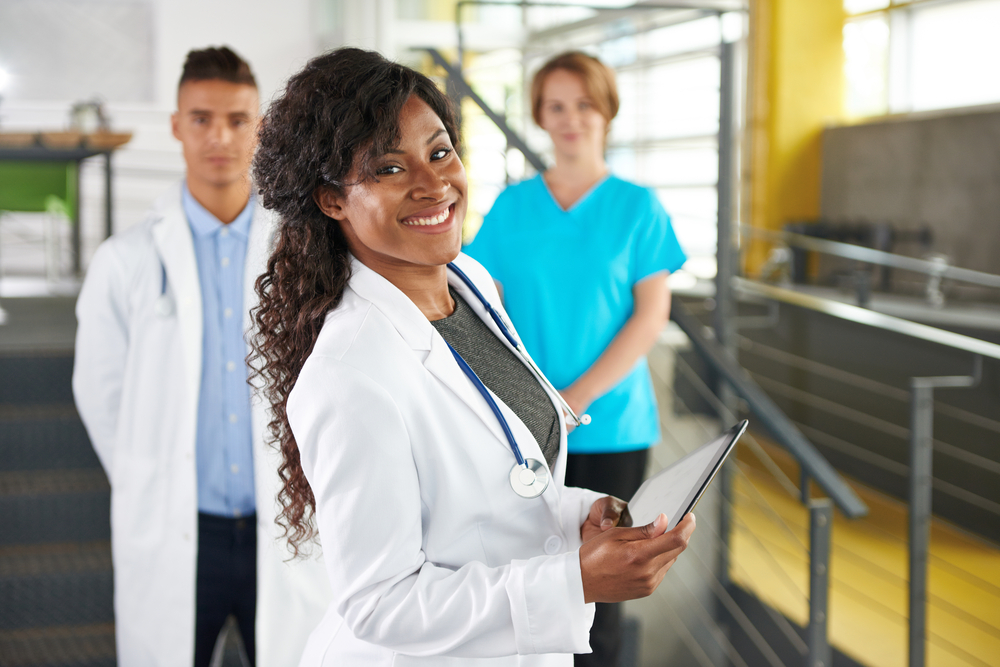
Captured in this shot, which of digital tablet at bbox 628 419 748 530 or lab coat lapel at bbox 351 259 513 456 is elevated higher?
lab coat lapel at bbox 351 259 513 456

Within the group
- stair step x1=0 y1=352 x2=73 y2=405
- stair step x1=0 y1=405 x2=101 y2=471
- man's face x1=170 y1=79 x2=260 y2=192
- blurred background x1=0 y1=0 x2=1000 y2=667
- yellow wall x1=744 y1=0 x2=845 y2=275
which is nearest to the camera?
man's face x1=170 y1=79 x2=260 y2=192

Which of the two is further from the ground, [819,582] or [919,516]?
[919,516]

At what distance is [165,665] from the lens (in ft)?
5.12

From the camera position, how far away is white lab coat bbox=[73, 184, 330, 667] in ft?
4.92

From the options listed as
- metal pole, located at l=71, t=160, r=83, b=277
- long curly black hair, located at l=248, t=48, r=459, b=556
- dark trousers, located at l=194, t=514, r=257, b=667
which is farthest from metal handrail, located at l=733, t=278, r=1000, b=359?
metal pole, located at l=71, t=160, r=83, b=277

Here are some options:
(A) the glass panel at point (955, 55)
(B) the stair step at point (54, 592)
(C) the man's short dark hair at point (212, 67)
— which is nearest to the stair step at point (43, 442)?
(B) the stair step at point (54, 592)

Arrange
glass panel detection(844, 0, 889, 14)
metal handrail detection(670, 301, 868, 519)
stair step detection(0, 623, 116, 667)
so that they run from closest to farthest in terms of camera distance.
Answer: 1. metal handrail detection(670, 301, 868, 519)
2. stair step detection(0, 623, 116, 667)
3. glass panel detection(844, 0, 889, 14)

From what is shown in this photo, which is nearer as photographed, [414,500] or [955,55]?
[414,500]

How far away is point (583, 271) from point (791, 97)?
4620 mm

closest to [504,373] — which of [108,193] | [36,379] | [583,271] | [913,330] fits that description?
[583,271]

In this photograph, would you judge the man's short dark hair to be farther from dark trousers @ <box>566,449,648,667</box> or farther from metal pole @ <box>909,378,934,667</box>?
metal pole @ <box>909,378,934,667</box>

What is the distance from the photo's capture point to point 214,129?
161cm

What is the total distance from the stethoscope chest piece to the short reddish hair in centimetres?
110

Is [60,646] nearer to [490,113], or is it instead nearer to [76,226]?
[490,113]
